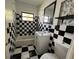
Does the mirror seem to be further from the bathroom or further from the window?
the window

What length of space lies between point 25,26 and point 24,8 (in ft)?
3.22

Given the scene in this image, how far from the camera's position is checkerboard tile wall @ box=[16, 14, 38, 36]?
9.63ft

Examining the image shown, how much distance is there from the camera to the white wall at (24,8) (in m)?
2.93

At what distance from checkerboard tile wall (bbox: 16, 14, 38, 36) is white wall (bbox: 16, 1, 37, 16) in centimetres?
33

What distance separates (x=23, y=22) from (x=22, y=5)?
90 centimetres

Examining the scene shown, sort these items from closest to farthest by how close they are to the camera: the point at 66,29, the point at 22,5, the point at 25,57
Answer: the point at 66,29 < the point at 25,57 < the point at 22,5

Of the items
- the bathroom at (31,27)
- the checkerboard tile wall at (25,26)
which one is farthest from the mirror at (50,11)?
the checkerboard tile wall at (25,26)

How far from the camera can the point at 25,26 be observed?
10.1 feet

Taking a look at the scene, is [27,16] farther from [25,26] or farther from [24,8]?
[25,26]

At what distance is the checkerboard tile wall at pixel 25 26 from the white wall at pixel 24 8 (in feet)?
1.07

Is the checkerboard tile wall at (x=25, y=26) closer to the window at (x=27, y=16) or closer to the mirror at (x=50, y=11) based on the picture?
the window at (x=27, y=16)
